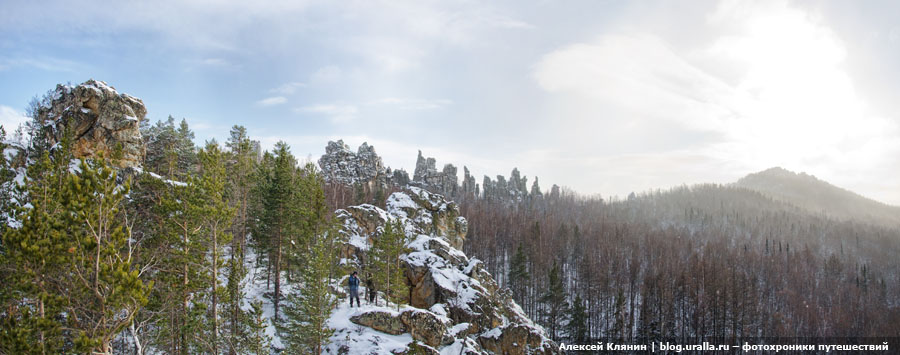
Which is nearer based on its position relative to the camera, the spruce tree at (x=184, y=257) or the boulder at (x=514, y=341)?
the spruce tree at (x=184, y=257)

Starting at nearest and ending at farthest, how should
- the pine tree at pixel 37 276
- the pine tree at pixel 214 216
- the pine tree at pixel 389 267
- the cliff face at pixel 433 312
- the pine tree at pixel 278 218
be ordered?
the pine tree at pixel 37 276 < the pine tree at pixel 214 216 < the cliff face at pixel 433 312 < the pine tree at pixel 278 218 < the pine tree at pixel 389 267

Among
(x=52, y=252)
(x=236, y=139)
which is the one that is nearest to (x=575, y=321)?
(x=236, y=139)

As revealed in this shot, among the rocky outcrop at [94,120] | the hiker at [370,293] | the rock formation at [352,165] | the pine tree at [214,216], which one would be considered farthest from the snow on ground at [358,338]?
the rock formation at [352,165]

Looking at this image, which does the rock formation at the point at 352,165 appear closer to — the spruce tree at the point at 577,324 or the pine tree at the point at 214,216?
the spruce tree at the point at 577,324

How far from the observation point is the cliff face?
90.4 ft

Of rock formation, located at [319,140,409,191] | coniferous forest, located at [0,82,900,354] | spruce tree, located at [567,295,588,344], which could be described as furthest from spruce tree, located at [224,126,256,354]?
rock formation, located at [319,140,409,191]

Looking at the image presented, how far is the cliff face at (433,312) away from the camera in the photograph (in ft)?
90.4

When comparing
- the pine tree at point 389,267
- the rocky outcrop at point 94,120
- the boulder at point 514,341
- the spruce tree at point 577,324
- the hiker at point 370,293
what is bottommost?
the spruce tree at point 577,324

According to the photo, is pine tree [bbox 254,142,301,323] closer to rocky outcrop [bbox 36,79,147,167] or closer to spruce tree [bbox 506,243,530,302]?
rocky outcrop [bbox 36,79,147,167]

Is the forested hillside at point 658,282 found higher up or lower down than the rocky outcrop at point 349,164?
lower down

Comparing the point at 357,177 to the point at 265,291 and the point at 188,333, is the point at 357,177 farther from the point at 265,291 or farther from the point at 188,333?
the point at 188,333

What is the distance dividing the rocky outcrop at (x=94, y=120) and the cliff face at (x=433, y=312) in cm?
2042

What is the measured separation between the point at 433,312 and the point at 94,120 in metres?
31.6

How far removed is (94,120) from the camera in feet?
97.1
